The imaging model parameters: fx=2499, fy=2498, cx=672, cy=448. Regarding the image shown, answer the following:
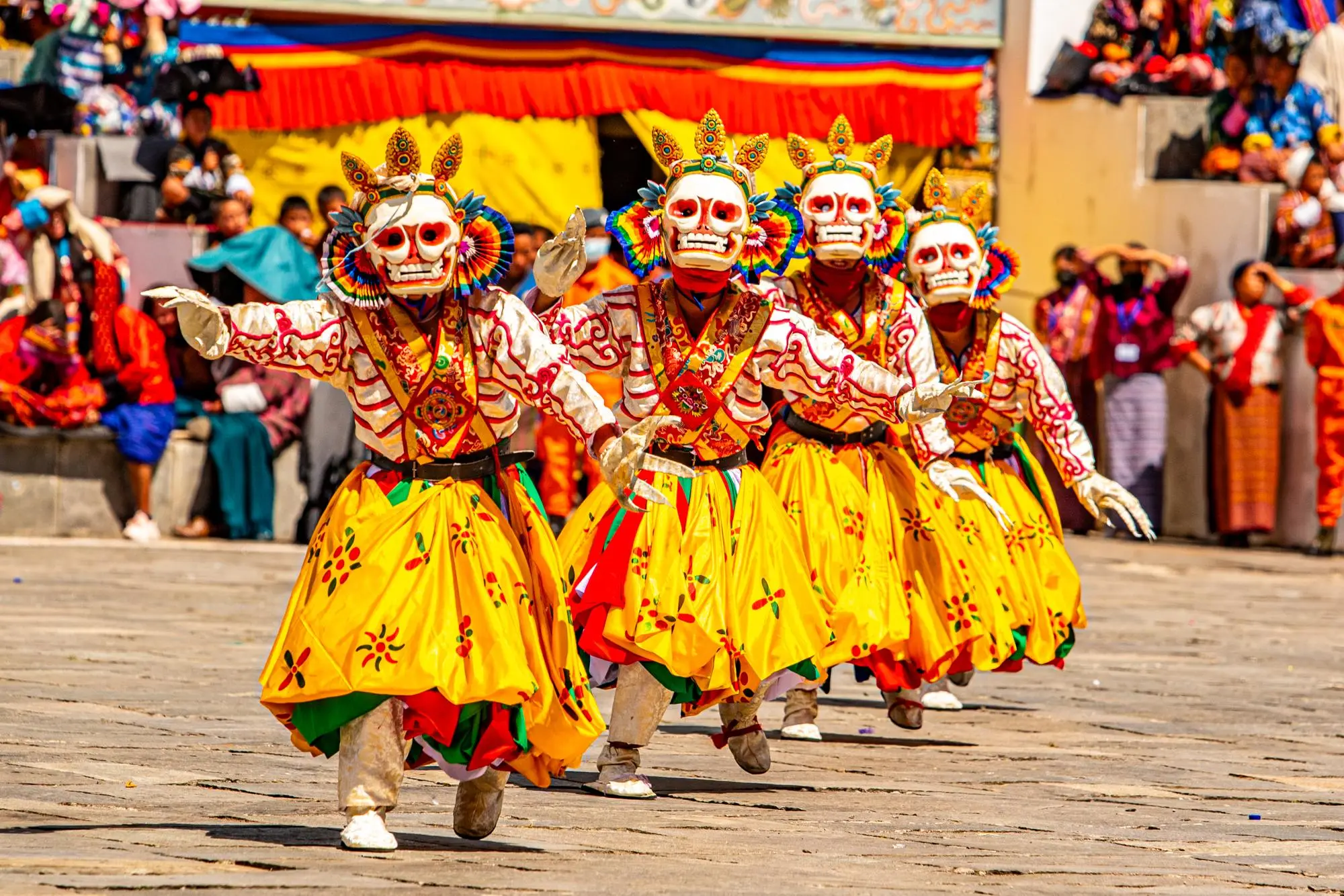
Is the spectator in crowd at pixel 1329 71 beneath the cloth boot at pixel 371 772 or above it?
above

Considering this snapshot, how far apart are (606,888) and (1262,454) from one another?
12.6m

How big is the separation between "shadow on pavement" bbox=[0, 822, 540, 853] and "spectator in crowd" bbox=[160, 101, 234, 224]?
386 inches

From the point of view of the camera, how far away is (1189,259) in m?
18.5

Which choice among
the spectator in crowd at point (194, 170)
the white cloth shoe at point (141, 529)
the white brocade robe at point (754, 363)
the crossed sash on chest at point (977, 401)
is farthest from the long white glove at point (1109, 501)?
the spectator in crowd at point (194, 170)

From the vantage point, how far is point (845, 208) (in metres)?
8.62

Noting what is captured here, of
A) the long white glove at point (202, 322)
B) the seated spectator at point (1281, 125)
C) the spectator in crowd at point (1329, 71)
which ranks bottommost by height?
the long white glove at point (202, 322)

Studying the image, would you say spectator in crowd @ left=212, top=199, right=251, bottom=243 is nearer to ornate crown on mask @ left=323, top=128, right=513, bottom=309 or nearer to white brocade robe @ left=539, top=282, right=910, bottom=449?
white brocade robe @ left=539, top=282, right=910, bottom=449

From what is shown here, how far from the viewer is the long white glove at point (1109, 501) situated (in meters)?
8.53

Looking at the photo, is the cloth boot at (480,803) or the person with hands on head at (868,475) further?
the person with hands on head at (868,475)

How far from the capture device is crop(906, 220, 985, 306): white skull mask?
9281 mm

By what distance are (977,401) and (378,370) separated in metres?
3.61

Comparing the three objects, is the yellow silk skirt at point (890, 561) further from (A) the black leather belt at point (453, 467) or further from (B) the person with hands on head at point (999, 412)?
(A) the black leather belt at point (453, 467)

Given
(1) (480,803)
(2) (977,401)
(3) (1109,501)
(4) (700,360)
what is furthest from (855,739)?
(1) (480,803)

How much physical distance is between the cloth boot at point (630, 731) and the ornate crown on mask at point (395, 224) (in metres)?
1.50
